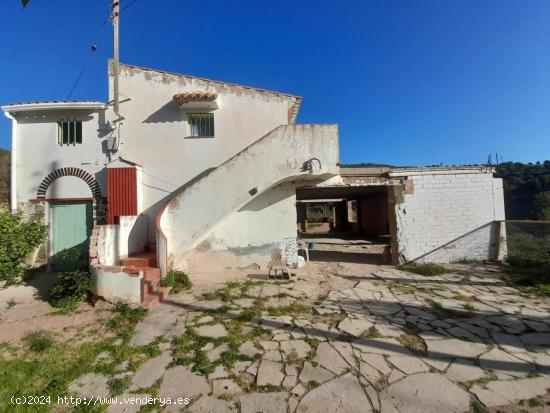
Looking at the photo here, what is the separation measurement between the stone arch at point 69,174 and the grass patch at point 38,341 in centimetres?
478

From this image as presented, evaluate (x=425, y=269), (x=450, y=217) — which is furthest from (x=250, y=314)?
(x=450, y=217)

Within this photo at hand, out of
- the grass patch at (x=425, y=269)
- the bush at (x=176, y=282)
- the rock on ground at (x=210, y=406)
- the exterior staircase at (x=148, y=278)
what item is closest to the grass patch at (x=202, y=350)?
the rock on ground at (x=210, y=406)

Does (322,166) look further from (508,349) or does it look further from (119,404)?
(119,404)

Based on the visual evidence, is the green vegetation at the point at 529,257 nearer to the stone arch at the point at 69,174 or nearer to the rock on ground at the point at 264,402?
the rock on ground at the point at 264,402

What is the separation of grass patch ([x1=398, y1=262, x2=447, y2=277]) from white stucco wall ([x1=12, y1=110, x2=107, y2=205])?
9678 millimetres

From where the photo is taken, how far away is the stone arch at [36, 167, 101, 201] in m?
8.20

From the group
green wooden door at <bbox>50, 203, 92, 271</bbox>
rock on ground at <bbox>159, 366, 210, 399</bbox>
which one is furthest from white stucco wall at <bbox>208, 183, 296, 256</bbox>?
rock on ground at <bbox>159, 366, 210, 399</bbox>

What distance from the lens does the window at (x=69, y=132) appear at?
27.6 feet

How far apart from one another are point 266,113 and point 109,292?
6.65 m

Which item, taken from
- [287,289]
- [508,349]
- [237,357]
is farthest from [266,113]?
[508,349]

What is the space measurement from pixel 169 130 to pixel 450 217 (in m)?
9.49

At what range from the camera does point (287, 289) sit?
21.3 ft

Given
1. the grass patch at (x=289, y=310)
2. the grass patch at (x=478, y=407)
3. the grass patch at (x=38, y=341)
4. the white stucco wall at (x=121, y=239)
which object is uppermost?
the white stucco wall at (x=121, y=239)

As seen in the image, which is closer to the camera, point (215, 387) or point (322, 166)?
point (215, 387)
